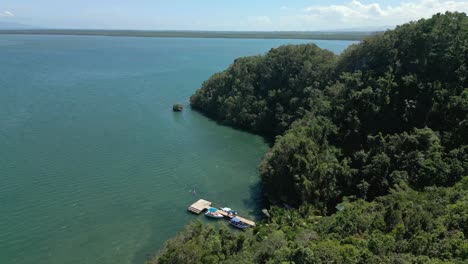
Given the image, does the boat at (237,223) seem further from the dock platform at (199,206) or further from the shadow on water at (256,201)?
the dock platform at (199,206)

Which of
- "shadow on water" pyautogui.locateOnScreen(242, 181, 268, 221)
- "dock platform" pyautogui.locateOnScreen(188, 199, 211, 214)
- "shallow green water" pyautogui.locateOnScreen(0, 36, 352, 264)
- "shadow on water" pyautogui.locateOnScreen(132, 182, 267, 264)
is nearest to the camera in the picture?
Result: "shadow on water" pyautogui.locateOnScreen(132, 182, 267, 264)

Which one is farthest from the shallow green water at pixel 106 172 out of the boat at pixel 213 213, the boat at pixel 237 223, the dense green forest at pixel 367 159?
the dense green forest at pixel 367 159

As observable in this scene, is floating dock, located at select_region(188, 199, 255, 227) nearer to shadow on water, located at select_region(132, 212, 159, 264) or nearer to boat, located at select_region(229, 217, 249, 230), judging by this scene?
boat, located at select_region(229, 217, 249, 230)

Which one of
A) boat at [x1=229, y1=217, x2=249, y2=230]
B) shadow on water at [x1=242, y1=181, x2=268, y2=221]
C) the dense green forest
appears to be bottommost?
shadow on water at [x1=242, y1=181, x2=268, y2=221]

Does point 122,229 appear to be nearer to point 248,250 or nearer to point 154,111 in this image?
point 248,250

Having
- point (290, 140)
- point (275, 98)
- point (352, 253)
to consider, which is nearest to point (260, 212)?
point (290, 140)

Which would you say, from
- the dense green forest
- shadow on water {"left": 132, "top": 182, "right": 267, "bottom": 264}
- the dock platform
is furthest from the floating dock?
the dense green forest
